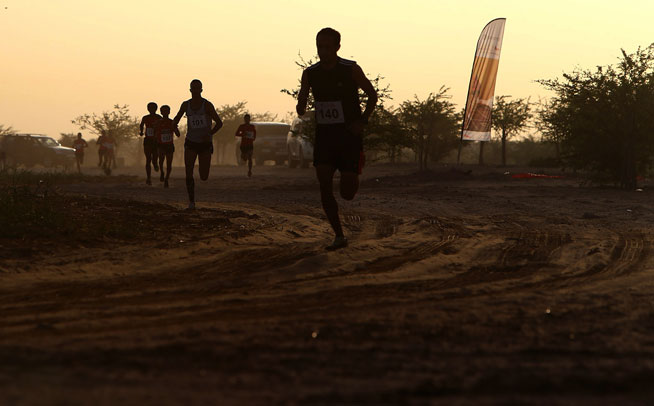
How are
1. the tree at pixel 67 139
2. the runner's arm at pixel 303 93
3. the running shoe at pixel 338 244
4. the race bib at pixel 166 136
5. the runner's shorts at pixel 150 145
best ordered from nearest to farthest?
the running shoe at pixel 338 244
the runner's arm at pixel 303 93
the race bib at pixel 166 136
the runner's shorts at pixel 150 145
the tree at pixel 67 139

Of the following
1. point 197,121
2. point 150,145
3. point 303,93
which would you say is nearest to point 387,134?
point 150,145

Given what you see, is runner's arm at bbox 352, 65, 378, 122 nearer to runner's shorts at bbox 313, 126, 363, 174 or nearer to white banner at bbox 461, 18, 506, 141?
runner's shorts at bbox 313, 126, 363, 174

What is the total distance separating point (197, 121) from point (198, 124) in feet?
0.15

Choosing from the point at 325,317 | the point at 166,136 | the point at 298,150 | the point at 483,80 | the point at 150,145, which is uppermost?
the point at 483,80

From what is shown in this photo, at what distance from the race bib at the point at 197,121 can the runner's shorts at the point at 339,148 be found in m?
3.99

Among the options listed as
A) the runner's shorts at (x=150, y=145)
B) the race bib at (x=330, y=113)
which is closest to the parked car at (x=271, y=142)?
the runner's shorts at (x=150, y=145)

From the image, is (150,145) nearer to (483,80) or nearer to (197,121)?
(197,121)

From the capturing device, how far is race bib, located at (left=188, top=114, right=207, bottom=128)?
1050 cm

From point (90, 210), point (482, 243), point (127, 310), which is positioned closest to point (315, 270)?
point (127, 310)

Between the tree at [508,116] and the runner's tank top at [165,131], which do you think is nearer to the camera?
the runner's tank top at [165,131]

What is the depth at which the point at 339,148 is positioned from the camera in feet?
22.4

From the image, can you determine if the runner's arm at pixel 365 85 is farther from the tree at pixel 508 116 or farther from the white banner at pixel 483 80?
the tree at pixel 508 116

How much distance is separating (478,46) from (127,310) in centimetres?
1764

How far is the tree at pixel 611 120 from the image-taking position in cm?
1677
